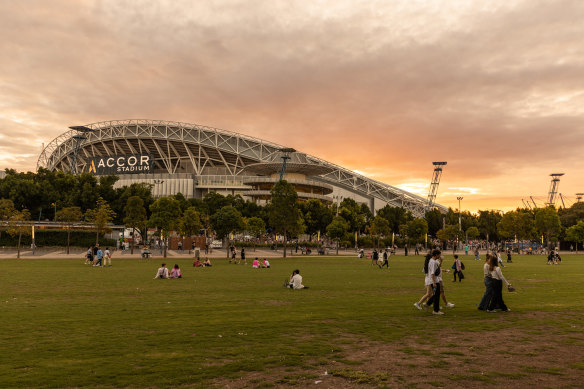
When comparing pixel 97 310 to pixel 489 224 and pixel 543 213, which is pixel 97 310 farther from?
pixel 489 224

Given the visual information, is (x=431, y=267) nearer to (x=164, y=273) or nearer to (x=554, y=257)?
(x=164, y=273)

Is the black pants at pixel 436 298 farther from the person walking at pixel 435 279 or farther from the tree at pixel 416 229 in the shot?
the tree at pixel 416 229

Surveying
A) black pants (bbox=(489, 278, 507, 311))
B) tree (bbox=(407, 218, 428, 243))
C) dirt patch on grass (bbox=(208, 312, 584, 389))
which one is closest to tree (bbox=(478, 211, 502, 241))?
tree (bbox=(407, 218, 428, 243))

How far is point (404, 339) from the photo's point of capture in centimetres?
1020

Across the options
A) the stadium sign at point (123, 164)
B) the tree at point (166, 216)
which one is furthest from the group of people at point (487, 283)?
the stadium sign at point (123, 164)

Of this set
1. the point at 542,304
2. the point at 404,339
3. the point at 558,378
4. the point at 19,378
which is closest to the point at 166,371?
the point at 19,378

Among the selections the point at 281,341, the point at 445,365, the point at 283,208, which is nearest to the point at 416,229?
the point at 283,208

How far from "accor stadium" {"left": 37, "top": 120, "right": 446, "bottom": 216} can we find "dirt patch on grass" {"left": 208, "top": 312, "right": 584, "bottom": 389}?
104m

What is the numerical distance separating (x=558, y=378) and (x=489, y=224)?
133 metres

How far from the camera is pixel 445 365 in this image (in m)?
8.13

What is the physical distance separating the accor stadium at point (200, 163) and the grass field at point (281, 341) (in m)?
99.1

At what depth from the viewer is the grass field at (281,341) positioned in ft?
24.3

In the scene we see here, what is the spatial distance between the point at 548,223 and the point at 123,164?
110 meters

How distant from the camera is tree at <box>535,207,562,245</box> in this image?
259 ft
